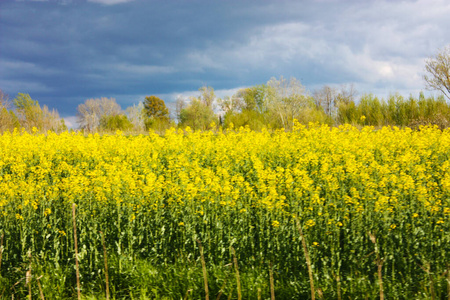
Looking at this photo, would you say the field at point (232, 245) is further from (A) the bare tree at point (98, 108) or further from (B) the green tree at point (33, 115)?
(A) the bare tree at point (98, 108)

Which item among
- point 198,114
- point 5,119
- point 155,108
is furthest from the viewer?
point 155,108

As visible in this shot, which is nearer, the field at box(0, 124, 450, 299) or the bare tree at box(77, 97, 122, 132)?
the field at box(0, 124, 450, 299)

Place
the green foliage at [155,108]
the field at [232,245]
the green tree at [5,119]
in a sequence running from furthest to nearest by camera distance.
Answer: the green foliage at [155,108] → the green tree at [5,119] → the field at [232,245]

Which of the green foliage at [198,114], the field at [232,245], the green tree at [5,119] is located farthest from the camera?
the green foliage at [198,114]

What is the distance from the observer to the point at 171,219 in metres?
5.11

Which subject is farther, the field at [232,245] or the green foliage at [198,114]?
the green foliage at [198,114]

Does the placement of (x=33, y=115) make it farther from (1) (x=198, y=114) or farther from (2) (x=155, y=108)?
(2) (x=155, y=108)

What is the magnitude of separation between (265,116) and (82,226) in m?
24.2

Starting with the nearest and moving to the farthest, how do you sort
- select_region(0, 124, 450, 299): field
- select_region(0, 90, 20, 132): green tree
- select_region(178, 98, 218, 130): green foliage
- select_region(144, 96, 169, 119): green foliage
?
select_region(0, 124, 450, 299): field
select_region(0, 90, 20, 132): green tree
select_region(178, 98, 218, 130): green foliage
select_region(144, 96, 169, 119): green foliage

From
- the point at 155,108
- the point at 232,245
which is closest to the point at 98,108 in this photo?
the point at 155,108

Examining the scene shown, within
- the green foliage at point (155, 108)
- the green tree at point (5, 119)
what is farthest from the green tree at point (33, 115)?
the green foliage at point (155, 108)

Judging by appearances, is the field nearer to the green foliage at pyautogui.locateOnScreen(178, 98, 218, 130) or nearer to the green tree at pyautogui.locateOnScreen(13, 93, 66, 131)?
the green tree at pyautogui.locateOnScreen(13, 93, 66, 131)

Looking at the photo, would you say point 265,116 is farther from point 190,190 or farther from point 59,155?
point 190,190

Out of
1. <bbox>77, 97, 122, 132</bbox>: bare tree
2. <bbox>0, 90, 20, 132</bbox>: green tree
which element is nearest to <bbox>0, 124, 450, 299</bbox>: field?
<bbox>0, 90, 20, 132</bbox>: green tree
